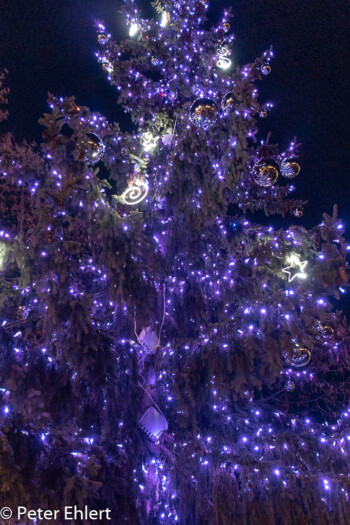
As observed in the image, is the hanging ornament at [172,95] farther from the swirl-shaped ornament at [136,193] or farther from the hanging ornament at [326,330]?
the hanging ornament at [326,330]

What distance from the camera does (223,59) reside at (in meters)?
5.47

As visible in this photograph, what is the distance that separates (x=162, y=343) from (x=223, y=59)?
173 inches

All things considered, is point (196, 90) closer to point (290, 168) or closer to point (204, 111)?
point (290, 168)

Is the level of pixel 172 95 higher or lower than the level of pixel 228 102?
higher

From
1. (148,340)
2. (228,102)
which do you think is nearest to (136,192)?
(228,102)

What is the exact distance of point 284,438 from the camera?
3.25 metres

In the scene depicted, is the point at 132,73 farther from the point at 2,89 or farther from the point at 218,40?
the point at 2,89

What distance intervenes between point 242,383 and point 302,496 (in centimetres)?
96

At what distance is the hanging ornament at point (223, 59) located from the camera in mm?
5477

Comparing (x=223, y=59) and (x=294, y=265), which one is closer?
(x=294, y=265)

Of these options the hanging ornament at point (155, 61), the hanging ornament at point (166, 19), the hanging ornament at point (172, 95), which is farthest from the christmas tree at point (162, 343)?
the hanging ornament at point (166, 19)

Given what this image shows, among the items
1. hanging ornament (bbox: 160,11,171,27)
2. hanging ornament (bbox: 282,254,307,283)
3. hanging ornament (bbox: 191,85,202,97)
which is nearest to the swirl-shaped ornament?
hanging ornament (bbox: 282,254,307,283)

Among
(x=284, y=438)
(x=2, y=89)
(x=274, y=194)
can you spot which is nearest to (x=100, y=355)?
(x=284, y=438)
